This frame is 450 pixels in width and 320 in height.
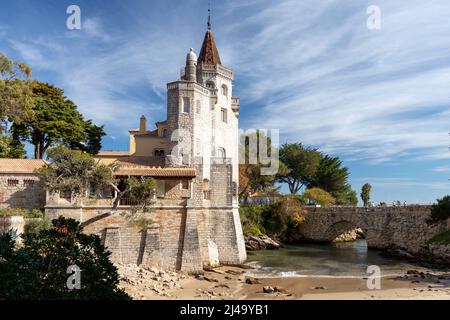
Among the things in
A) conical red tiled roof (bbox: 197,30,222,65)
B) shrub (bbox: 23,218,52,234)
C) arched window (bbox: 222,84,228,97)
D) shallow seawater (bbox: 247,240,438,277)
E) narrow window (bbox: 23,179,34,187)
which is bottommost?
shallow seawater (bbox: 247,240,438,277)

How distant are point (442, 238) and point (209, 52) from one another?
32495 mm

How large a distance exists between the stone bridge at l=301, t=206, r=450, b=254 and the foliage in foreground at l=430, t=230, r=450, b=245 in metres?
0.90

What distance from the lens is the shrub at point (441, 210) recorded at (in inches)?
1351

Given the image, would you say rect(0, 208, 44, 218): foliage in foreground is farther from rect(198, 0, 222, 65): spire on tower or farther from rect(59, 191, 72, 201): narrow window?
rect(198, 0, 222, 65): spire on tower

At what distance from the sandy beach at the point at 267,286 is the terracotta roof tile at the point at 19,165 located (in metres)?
12.2

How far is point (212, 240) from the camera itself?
29.2 metres

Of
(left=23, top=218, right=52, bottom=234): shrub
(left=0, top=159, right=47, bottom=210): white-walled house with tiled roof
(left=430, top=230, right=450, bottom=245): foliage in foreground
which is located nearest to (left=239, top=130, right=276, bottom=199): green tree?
(left=430, top=230, right=450, bottom=245): foliage in foreground

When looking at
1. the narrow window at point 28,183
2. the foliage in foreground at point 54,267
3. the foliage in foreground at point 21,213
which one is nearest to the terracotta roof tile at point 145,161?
the narrow window at point 28,183

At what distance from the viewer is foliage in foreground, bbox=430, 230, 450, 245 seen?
106 feet

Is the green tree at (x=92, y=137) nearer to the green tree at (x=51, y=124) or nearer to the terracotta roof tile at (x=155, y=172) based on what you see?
the green tree at (x=51, y=124)

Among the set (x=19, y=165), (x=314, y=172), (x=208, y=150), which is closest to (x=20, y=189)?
(x=19, y=165)

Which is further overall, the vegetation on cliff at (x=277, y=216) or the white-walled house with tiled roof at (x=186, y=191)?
the vegetation on cliff at (x=277, y=216)

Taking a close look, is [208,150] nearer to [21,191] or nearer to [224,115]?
[224,115]

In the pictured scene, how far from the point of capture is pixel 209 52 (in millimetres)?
40031
